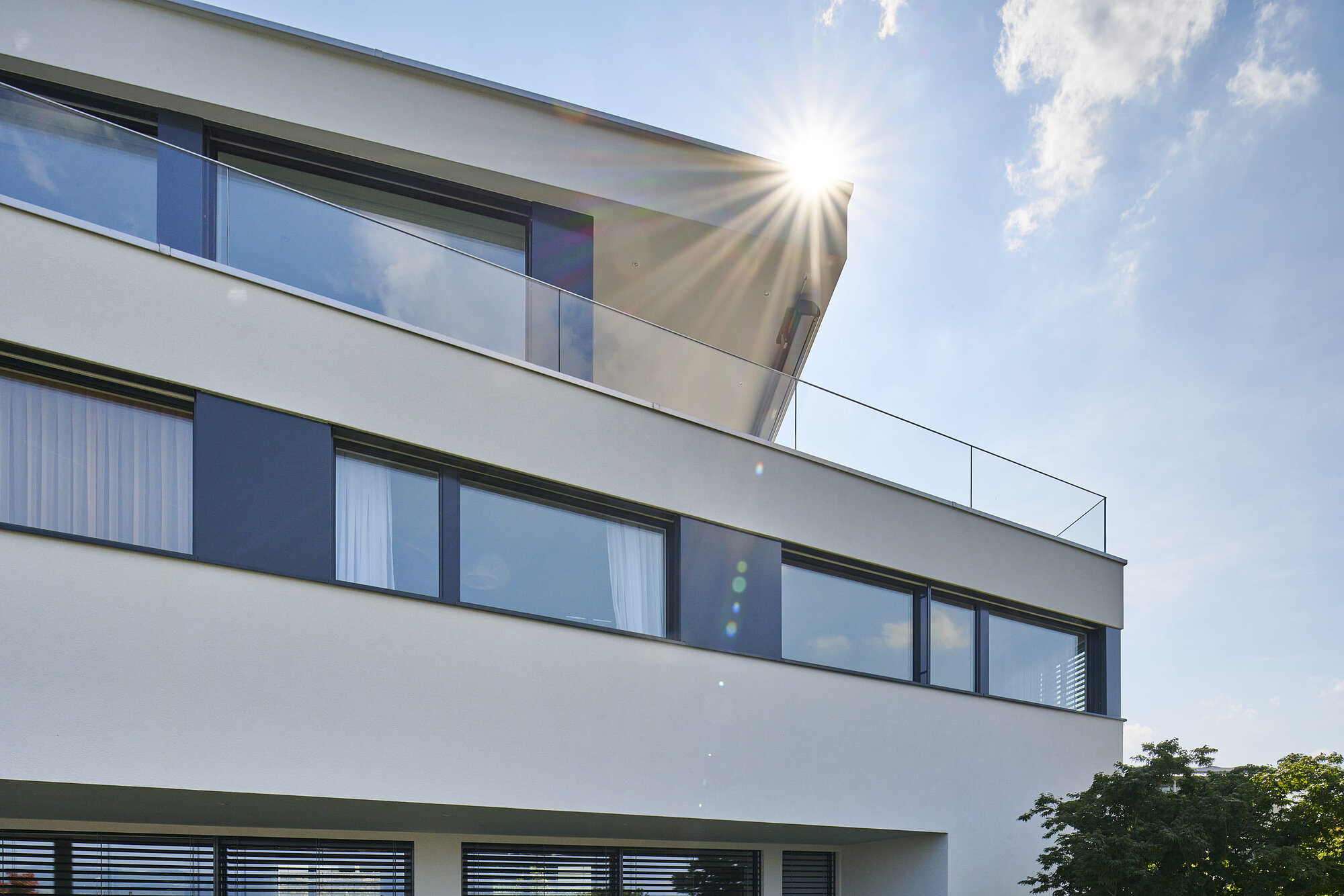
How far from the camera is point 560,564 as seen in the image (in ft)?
30.0

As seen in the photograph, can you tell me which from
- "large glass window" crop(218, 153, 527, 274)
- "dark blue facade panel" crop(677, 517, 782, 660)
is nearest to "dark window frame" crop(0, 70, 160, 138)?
"large glass window" crop(218, 153, 527, 274)

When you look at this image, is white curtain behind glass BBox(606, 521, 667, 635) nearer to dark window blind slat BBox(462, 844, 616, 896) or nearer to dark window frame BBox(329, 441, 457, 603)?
Result: dark window frame BBox(329, 441, 457, 603)

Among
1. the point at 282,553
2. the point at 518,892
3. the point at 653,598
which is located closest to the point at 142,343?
the point at 282,553

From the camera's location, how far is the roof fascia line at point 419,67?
9.32 metres

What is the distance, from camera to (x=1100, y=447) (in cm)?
1354

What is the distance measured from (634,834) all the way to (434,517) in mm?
4387

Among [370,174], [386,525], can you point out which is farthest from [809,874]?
[370,174]

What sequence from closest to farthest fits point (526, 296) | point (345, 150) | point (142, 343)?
point (142, 343) → point (526, 296) → point (345, 150)

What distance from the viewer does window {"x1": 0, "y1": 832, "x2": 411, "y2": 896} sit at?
24.2ft

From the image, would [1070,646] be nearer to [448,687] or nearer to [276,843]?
[448,687]

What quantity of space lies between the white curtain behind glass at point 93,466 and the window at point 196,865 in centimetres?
260

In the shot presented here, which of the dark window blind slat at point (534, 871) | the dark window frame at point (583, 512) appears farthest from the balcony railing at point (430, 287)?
the dark window blind slat at point (534, 871)

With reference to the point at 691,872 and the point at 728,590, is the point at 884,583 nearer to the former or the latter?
the point at 728,590

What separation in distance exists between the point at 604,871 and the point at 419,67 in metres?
8.77
